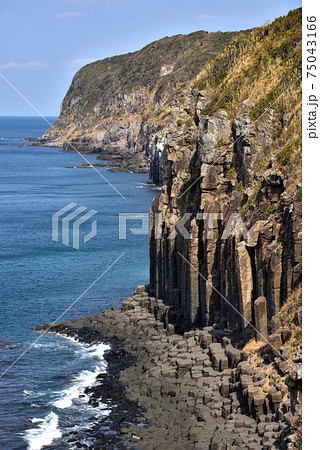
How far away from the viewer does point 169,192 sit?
221 ft

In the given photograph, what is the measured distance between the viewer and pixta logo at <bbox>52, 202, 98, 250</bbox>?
344 feet

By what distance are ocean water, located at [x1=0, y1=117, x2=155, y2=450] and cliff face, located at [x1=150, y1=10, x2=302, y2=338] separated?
9830mm

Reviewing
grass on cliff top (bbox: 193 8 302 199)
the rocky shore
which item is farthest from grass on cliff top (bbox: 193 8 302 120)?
the rocky shore

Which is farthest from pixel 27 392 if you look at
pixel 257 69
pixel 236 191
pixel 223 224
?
pixel 257 69

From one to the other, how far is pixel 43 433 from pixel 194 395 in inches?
380

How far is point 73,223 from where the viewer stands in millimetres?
120562

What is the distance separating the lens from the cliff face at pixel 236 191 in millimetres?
48312

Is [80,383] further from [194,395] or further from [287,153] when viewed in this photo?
[287,153]

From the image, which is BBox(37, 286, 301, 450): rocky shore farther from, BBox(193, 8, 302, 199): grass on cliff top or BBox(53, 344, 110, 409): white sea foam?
BBox(193, 8, 302, 199): grass on cliff top

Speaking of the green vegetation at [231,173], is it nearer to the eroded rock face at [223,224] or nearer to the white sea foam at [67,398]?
the eroded rock face at [223,224]

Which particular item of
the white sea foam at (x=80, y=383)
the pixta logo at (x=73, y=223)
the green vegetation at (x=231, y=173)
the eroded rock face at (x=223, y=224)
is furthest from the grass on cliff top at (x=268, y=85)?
the pixta logo at (x=73, y=223)

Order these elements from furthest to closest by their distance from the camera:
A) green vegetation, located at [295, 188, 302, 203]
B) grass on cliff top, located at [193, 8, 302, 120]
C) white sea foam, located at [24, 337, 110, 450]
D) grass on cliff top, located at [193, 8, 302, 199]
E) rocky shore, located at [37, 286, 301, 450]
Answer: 1. grass on cliff top, located at [193, 8, 302, 120]
2. grass on cliff top, located at [193, 8, 302, 199]
3. green vegetation, located at [295, 188, 302, 203]
4. white sea foam, located at [24, 337, 110, 450]
5. rocky shore, located at [37, 286, 301, 450]

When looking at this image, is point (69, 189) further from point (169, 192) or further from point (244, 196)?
point (244, 196)
